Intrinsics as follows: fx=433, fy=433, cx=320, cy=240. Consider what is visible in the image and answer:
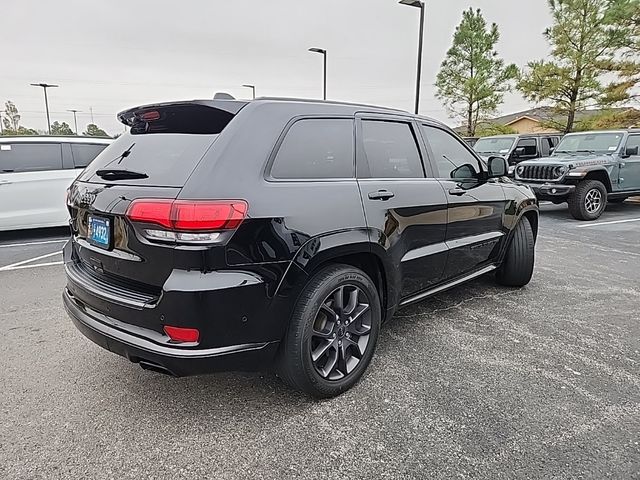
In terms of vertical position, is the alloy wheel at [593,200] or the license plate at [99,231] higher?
the license plate at [99,231]

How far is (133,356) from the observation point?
204cm

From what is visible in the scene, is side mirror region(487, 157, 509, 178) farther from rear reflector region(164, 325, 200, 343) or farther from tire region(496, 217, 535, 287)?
rear reflector region(164, 325, 200, 343)

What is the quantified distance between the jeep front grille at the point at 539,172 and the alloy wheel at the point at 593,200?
74 centimetres

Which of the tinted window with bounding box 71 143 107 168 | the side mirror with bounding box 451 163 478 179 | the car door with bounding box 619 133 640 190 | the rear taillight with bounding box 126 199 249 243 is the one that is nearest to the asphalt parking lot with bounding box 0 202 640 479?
the rear taillight with bounding box 126 199 249 243

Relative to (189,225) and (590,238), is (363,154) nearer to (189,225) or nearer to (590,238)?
(189,225)

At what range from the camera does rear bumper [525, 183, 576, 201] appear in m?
8.60

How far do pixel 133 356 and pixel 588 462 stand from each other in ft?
6.97

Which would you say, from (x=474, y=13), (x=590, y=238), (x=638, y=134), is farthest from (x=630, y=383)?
(x=474, y=13)

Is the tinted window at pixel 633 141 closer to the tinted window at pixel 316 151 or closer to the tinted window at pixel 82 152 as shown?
the tinted window at pixel 316 151

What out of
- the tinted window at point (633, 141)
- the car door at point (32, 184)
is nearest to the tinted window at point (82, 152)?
the car door at point (32, 184)

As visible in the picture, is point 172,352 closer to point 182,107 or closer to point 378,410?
point 378,410

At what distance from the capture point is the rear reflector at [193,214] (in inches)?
72.7

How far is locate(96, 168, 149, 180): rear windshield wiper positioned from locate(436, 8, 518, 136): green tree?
24.0 m

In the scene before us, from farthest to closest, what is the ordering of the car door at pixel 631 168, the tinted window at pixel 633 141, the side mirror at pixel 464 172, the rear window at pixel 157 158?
the tinted window at pixel 633 141, the car door at pixel 631 168, the side mirror at pixel 464 172, the rear window at pixel 157 158
